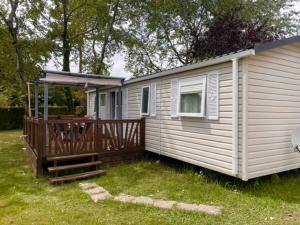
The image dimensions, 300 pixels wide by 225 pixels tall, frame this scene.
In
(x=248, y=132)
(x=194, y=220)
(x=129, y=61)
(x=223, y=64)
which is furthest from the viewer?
(x=129, y=61)

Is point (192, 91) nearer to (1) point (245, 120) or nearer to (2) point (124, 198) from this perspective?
(1) point (245, 120)

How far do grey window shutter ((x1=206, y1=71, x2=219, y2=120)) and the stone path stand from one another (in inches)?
71.4

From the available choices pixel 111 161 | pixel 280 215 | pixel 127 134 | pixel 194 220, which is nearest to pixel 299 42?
pixel 280 215

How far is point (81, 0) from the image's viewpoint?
13492 millimetres

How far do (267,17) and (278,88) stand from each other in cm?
1231

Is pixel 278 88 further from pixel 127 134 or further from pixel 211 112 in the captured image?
pixel 127 134

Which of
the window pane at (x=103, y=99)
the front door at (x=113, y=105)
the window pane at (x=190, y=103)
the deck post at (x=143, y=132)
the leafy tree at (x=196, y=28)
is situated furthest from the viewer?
the leafy tree at (x=196, y=28)

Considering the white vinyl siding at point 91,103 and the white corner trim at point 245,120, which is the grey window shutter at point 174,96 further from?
the white vinyl siding at point 91,103

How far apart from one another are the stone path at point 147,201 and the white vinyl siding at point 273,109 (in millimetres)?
1216

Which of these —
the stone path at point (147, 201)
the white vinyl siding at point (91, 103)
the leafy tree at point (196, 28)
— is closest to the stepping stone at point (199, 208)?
the stone path at point (147, 201)

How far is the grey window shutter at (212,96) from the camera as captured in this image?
17.5ft

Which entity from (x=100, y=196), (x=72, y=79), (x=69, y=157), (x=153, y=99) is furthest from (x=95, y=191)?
(x=72, y=79)

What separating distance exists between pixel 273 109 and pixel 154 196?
287 cm

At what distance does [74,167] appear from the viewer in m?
6.09
